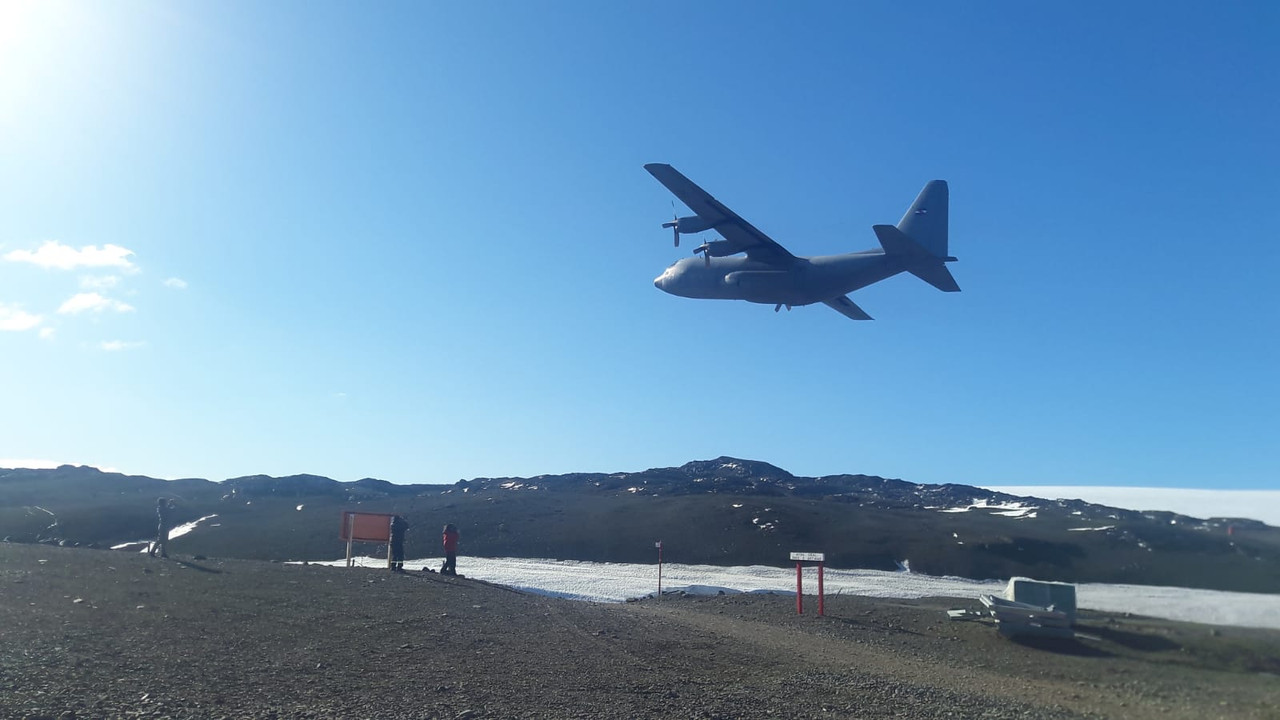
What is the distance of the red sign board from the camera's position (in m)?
33.4

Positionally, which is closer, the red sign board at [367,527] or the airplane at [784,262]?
the airplane at [784,262]

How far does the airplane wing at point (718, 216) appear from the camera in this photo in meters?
30.3

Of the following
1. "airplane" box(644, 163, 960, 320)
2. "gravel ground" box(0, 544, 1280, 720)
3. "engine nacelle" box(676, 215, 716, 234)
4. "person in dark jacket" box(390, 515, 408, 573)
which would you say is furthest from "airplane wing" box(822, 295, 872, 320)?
"person in dark jacket" box(390, 515, 408, 573)

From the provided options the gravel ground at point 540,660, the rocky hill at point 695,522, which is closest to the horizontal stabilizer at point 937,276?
the rocky hill at point 695,522

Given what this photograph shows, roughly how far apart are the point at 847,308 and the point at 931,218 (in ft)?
14.6

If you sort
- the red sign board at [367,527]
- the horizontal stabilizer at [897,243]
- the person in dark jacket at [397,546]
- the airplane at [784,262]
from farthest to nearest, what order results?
the red sign board at [367,527], the person in dark jacket at [397,546], the airplane at [784,262], the horizontal stabilizer at [897,243]

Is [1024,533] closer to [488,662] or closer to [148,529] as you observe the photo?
[488,662]

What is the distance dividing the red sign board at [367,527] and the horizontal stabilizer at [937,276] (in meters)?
21.4

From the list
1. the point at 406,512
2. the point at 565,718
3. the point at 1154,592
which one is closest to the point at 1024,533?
the point at 1154,592

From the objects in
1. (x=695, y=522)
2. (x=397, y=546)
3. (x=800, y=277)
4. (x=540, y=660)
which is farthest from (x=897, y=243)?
(x=695, y=522)

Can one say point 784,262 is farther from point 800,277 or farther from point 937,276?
point 937,276

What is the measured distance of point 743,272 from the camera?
30250 millimetres

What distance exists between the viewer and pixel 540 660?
15.2 m

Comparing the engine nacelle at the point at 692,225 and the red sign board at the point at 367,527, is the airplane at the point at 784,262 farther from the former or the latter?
the red sign board at the point at 367,527
